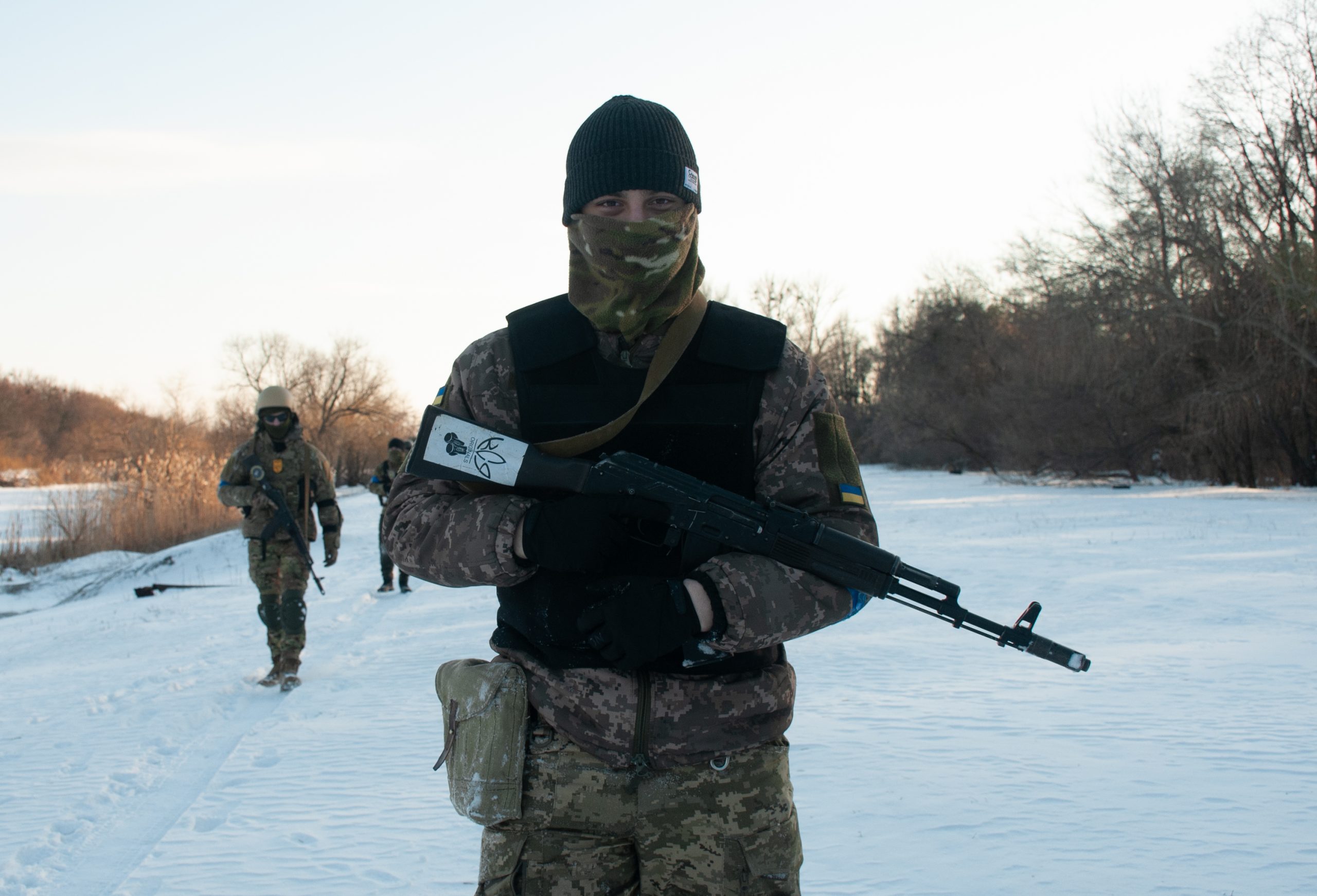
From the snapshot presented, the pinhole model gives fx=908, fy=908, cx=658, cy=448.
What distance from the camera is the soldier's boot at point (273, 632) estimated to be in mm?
6375

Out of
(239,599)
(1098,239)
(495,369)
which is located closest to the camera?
(495,369)

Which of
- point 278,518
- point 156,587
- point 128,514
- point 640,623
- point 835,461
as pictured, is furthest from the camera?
point 128,514

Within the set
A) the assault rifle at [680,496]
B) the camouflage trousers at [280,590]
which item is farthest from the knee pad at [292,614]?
the assault rifle at [680,496]

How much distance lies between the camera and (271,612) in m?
6.48

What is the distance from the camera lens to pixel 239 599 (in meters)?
10.8

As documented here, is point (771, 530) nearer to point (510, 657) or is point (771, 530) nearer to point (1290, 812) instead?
point (510, 657)

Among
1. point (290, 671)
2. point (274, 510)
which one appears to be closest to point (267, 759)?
point (290, 671)

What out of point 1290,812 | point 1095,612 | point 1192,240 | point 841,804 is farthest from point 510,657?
point 1192,240

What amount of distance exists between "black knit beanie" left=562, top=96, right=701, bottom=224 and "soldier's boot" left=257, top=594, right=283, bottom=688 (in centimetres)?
538

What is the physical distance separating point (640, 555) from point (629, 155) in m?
0.84

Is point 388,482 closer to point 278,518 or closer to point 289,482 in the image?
point 289,482

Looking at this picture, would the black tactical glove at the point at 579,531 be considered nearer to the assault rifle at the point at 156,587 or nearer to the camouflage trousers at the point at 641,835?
the camouflage trousers at the point at 641,835

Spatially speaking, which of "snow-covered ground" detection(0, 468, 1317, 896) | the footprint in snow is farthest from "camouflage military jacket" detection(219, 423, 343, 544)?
the footprint in snow

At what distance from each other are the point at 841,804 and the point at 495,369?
2.86m
